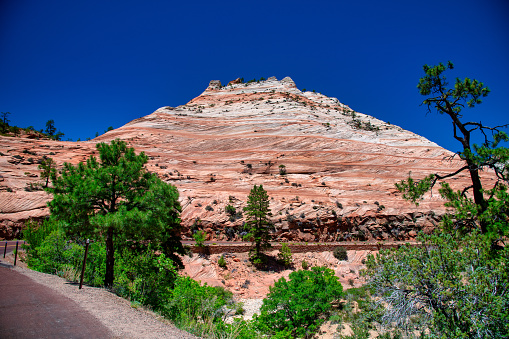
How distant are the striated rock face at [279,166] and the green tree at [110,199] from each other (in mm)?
18571

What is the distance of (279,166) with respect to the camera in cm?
4316

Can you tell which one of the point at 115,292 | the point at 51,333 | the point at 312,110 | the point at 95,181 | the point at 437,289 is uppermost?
the point at 312,110

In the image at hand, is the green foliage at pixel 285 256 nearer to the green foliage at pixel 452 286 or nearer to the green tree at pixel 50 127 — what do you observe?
the green foliage at pixel 452 286

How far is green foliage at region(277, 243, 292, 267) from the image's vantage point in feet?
83.7

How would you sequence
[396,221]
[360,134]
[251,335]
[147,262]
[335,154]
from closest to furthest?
1. [251,335]
2. [147,262]
3. [396,221]
4. [335,154]
5. [360,134]

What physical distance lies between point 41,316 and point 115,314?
1680 mm

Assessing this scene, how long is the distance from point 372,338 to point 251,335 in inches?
260

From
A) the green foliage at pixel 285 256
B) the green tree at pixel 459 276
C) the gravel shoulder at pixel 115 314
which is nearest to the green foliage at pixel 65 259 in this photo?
the gravel shoulder at pixel 115 314

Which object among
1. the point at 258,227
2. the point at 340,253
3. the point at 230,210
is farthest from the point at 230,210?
the point at 340,253

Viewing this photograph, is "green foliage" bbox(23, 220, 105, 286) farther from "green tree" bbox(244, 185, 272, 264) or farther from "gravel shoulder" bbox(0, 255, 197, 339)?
"green tree" bbox(244, 185, 272, 264)

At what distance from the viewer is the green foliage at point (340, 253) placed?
89.5 feet

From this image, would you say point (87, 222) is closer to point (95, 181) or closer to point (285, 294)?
point (95, 181)

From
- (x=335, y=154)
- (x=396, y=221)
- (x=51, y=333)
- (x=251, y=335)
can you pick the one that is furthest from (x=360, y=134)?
(x=51, y=333)

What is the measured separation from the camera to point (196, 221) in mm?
29594
